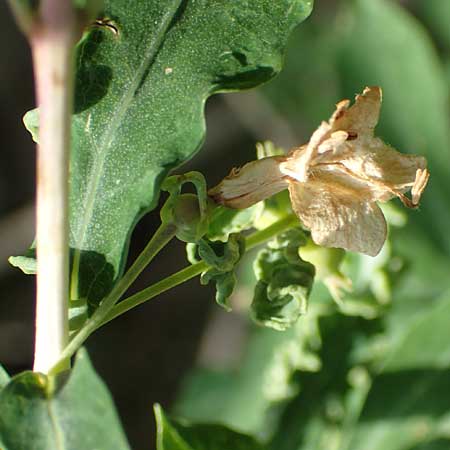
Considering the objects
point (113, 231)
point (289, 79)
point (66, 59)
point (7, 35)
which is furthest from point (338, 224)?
point (7, 35)

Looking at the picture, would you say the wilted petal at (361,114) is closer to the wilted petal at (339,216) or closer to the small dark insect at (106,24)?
the wilted petal at (339,216)

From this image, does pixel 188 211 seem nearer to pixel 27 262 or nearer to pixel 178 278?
pixel 178 278

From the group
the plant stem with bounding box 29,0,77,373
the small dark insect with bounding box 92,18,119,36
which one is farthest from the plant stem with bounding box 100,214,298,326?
the small dark insect with bounding box 92,18,119,36

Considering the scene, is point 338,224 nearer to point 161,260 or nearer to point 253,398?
point 253,398

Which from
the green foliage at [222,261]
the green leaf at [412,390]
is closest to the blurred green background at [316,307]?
the green leaf at [412,390]

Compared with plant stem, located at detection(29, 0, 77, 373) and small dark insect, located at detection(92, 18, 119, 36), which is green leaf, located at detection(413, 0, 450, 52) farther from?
plant stem, located at detection(29, 0, 77, 373)

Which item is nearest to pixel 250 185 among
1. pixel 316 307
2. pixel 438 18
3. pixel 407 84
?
pixel 316 307
